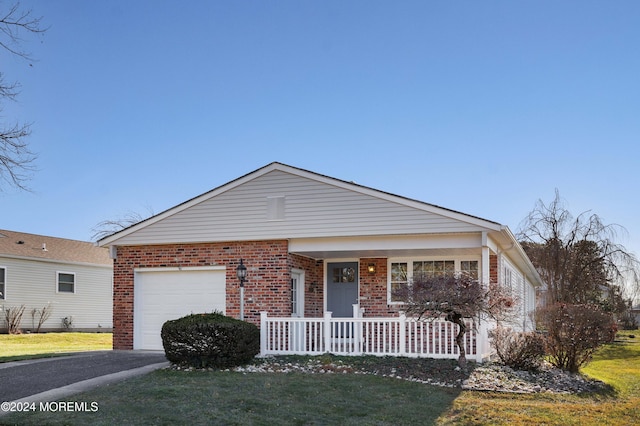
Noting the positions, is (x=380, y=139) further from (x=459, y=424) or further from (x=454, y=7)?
(x=459, y=424)

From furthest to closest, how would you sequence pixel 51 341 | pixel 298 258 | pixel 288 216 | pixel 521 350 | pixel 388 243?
1. pixel 51 341
2. pixel 298 258
3. pixel 288 216
4. pixel 388 243
5. pixel 521 350

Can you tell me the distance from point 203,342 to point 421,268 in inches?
271

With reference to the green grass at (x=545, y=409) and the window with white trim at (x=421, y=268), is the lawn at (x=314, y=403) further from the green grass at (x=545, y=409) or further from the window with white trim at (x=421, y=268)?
the window with white trim at (x=421, y=268)

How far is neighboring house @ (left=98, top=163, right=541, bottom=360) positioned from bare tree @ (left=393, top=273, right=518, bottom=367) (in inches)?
43.2

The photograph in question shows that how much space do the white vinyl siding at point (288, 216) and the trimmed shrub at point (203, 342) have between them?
143 inches

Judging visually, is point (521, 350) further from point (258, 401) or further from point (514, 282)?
point (514, 282)

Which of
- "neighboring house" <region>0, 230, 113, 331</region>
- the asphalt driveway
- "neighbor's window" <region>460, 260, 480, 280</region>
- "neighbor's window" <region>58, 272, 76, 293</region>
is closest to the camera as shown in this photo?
the asphalt driveway

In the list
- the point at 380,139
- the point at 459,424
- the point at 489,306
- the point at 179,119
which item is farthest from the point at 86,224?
the point at 459,424

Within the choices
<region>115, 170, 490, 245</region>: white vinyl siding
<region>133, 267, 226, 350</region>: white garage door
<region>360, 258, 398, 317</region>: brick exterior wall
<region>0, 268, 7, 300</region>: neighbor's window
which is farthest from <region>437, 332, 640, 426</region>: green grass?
<region>0, 268, 7, 300</region>: neighbor's window

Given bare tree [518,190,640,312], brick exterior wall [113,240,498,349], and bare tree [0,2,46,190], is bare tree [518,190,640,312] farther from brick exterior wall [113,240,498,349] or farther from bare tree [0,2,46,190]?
bare tree [0,2,46,190]

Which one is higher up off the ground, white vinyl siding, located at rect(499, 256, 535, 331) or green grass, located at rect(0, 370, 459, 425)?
white vinyl siding, located at rect(499, 256, 535, 331)

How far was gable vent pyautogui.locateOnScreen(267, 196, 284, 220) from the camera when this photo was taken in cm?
1562

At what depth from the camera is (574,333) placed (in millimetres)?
13734

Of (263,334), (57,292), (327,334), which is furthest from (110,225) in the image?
(327,334)
